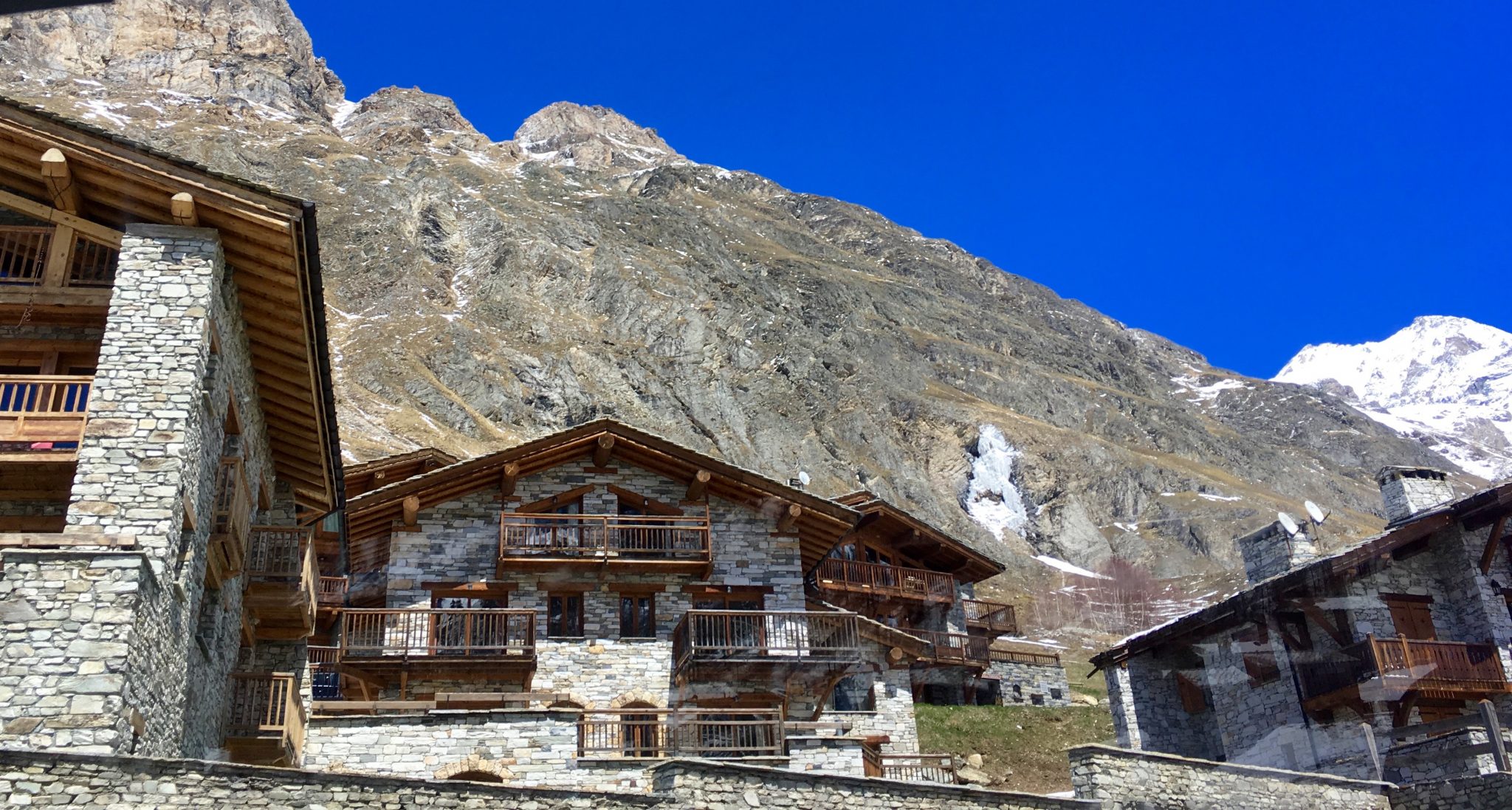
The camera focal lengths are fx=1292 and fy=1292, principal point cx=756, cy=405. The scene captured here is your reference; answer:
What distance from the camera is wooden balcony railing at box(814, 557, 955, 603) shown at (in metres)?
36.4

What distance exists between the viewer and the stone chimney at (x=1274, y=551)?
2902 cm

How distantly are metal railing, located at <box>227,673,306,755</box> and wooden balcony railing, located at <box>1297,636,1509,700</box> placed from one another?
18.5m

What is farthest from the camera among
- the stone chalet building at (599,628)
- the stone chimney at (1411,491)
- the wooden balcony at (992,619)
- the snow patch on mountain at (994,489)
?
the snow patch on mountain at (994,489)

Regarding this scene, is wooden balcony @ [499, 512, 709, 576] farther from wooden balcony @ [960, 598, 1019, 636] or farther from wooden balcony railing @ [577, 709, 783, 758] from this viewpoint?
wooden balcony @ [960, 598, 1019, 636]

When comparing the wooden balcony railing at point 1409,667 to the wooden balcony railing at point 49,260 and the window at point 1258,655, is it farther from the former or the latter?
the wooden balcony railing at point 49,260

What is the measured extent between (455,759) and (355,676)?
447 centimetres

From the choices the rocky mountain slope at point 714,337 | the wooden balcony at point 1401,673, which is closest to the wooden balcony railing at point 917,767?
the wooden balcony at point 1401,673

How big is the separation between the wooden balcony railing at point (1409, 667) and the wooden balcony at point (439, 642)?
599 inches

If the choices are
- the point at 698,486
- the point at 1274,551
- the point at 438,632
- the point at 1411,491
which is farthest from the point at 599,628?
the point at 1411,491

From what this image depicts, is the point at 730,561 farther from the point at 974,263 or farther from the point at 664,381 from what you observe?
the point at 974,263

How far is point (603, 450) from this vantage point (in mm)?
27422

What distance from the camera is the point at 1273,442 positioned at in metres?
134

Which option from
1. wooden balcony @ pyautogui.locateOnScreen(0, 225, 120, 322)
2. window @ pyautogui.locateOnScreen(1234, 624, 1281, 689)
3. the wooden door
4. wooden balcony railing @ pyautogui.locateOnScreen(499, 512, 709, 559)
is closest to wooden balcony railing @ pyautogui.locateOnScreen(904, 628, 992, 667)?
window @ pyautogui.locateOnScreen(1234, 624, 1281, 689)

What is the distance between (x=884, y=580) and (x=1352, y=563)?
50.2 feet
